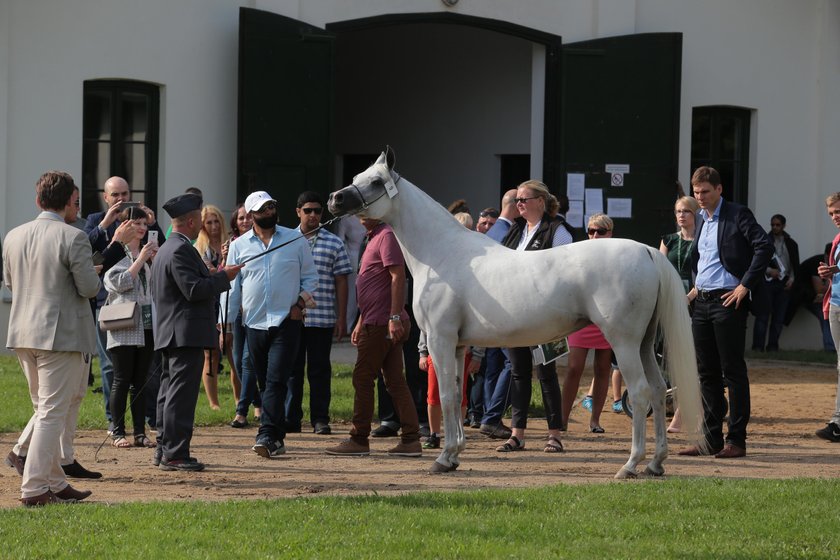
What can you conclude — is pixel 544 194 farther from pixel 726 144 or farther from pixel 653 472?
pixel 726 144

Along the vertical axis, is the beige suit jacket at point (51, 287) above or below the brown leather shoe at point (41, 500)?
above

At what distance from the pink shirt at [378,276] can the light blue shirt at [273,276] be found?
0.60 metres

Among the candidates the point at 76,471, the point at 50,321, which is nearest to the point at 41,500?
the point at 50,321

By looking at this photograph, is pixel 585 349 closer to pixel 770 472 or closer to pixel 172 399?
pixel 770 472

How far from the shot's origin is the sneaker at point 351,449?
9.90 m

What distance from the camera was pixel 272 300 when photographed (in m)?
9.98

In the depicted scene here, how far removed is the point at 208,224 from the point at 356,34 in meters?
11.0

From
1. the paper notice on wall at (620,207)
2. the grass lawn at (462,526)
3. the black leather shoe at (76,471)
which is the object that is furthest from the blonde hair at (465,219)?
the paper notice on wall at (620,207)

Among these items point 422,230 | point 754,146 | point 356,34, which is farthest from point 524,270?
point 356,34

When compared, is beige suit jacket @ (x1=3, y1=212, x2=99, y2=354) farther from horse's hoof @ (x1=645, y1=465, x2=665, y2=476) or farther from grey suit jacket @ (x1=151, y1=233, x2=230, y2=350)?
horse's hoof @ (x1=645, y1=465, x2=665, y2=476)

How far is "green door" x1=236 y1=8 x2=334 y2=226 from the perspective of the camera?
16172mm

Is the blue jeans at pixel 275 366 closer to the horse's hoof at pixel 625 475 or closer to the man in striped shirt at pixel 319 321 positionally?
the man in striped shirt at pixel 319 321

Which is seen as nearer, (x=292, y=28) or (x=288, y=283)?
(x=288, y=283)

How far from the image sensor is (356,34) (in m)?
22.3
